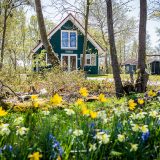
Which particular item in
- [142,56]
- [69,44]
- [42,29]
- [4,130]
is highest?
[69,44]

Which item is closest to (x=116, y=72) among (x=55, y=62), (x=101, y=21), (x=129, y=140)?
(x=55, y=62)

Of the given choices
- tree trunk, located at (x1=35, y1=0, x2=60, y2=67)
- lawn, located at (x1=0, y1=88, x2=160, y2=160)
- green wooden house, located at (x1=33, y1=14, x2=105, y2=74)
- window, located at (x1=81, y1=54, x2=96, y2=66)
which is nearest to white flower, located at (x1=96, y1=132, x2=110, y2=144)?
lawn, located at (x1=0, y1=88, x2=160, y2=160)

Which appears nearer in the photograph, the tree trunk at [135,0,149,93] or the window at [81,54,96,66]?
the tree trunk at [135,0,149,93]

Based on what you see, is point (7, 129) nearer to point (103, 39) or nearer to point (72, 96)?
point (72, 96)

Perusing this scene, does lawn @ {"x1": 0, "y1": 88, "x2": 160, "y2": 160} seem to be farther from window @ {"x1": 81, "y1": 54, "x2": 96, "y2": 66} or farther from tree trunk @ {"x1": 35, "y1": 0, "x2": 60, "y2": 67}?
window @ {"x1": 81, "y1": 54, "x2": 96, "y2": 66}

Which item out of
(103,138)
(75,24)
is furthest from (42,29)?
(75,24)

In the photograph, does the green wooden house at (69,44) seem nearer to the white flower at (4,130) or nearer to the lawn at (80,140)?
the lawn at (80,140)

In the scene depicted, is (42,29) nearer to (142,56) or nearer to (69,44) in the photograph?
(142,56)

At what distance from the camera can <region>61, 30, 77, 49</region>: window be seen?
39.2 metres

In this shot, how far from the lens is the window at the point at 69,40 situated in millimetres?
→ 39219

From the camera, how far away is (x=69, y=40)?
39.7 meters

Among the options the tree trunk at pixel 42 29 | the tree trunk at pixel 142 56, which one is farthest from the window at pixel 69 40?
the tree trunk at pixel 142 56

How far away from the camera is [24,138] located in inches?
120

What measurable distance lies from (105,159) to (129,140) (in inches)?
12.6
